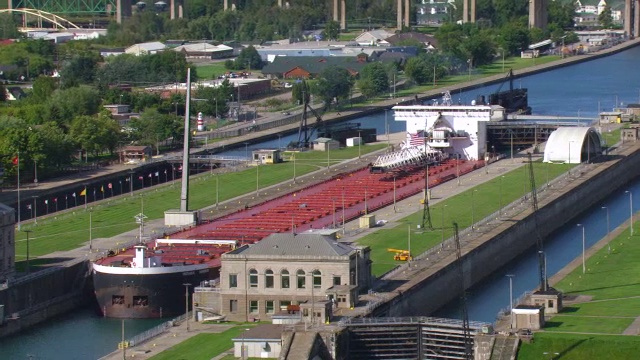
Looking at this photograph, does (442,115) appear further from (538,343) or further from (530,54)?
(530,54)

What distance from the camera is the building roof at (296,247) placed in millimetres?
65312

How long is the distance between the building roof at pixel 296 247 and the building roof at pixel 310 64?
10099 cm

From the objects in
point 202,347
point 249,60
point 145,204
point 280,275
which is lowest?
point 202,347

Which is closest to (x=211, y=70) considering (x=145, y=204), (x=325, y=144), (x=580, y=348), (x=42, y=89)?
(x=42, y=89)

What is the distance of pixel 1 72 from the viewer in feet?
534

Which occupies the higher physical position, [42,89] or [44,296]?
[42,89]

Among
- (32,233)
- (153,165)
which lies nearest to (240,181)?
(153,165)

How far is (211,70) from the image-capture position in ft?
579

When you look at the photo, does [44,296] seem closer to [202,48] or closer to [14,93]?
[14,93]

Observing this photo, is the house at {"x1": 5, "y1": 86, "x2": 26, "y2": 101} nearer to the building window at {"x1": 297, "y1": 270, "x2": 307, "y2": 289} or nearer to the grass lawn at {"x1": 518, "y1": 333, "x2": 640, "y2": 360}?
the building window at {"x1": 297, "y1": 270, "x2": 307, "y2": 289}

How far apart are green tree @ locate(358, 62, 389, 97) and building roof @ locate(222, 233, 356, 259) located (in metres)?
88.6

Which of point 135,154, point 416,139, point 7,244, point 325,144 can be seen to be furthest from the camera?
point 325,144

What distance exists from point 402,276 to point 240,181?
32.3 metres

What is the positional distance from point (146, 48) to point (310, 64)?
66.0 feet
